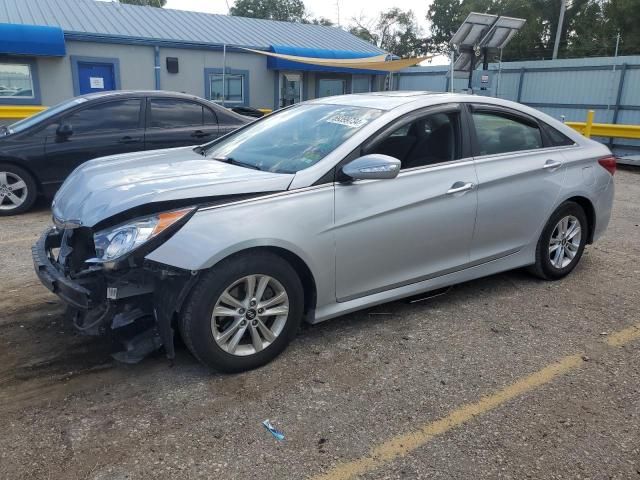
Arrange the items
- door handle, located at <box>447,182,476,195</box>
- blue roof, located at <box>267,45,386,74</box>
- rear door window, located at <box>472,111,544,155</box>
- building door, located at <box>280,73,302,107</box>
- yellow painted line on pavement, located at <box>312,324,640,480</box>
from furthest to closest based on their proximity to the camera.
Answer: building door, located at <box>280,73,302,107</box> < blue roof, located at <box>267,45,386,74</box> < rear door window, located at <box>472,111,544,155</box> < door handle, located at <box>447,182,476,195</box> < yellow painted line on pavement, located at <box>312,324,640,480</box>

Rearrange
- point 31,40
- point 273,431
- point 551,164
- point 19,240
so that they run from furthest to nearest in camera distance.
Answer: point 31,40
point 19,240
point 551,164
point 273,431

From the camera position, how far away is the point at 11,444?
8.40ft

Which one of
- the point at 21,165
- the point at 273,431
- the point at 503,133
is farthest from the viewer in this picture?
the point at 21,165

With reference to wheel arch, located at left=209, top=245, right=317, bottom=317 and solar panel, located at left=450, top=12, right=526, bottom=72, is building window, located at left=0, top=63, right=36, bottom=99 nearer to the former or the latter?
solar panel, located at left=450, top=12, right=526, bottom=72

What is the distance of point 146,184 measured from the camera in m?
3.20

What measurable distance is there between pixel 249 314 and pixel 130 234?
795 millimetres

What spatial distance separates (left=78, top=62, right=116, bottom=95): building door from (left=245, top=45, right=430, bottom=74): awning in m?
4.24

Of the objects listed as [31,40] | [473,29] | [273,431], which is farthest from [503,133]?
[31,40]

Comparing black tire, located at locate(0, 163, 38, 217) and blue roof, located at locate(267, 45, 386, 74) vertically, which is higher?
blue roof, located at locate(267, 45, 386, 74)

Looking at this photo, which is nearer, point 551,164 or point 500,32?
point 551,164

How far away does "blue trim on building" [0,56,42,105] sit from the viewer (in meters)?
14.4

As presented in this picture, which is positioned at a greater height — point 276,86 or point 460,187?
point 276,86

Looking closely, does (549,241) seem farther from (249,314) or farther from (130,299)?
(130,299)

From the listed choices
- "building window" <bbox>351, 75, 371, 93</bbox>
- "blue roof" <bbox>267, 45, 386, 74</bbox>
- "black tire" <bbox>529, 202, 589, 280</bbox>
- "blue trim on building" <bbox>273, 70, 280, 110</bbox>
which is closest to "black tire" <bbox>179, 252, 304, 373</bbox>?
"black tire" <bbox>529, 202, 589, 280</bbox>
